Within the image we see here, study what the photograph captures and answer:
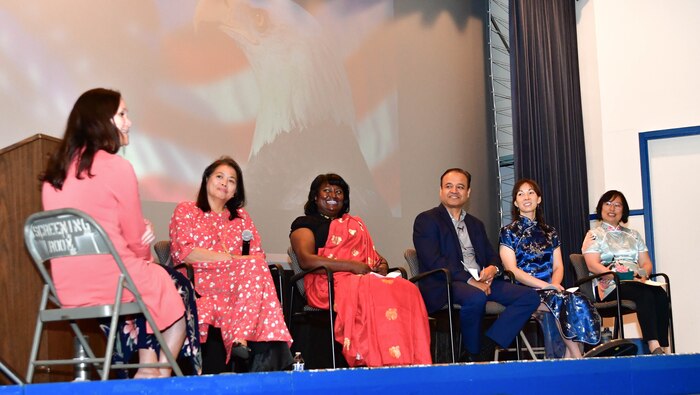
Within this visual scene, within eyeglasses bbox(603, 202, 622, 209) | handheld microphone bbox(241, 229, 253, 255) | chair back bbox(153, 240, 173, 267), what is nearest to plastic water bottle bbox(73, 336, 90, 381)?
chair back bbox(153, 240, 173, 267)

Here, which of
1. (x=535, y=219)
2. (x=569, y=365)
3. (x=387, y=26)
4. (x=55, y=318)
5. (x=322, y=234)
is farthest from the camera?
(x=387, y=26)

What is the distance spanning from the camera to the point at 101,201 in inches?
108

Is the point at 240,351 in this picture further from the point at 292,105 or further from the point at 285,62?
the point at 285,62

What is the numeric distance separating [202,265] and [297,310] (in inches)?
34.1

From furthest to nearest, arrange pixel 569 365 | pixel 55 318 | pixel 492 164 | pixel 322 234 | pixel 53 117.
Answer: pixel 492 164 < pixel 322 234 < pixel 53 117 < pixel 569 365 < pixel 55 318

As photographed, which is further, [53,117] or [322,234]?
[322,234]

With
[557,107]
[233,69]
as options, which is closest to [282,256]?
[233,69]

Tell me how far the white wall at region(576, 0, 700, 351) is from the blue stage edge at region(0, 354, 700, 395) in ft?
11.5

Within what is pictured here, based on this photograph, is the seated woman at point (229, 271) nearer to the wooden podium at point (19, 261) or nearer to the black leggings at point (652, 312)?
the wooden podium at point (19, 261)

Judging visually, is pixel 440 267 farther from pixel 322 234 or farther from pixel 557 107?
pixel 557 107

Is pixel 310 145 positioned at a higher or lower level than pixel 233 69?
lower

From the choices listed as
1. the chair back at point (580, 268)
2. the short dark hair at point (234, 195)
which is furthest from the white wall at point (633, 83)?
the short dark hair at point (234, 195)

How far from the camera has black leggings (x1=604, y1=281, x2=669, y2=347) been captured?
5020 mm

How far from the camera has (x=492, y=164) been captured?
293 inches
